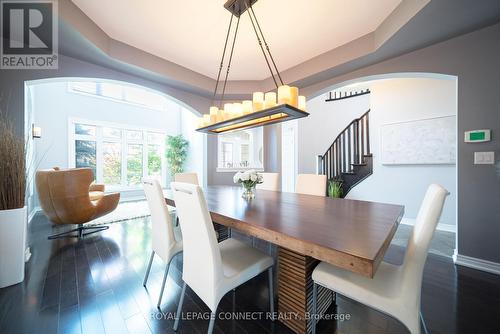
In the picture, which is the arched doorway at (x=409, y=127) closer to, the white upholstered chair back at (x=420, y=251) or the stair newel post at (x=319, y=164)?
the stair newel post at (x=319, y=164)

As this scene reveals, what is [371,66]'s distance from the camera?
9.52 ft

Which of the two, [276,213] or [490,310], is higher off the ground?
[276,213]

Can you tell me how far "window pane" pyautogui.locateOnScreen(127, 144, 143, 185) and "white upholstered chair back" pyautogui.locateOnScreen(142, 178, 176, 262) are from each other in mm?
5812

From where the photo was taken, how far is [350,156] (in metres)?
5.04

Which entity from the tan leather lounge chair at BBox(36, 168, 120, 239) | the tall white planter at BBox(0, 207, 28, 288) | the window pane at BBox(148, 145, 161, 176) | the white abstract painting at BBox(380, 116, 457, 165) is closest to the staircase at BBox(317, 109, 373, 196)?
the white abstract painting at BBox(380, 116, 457, 165)

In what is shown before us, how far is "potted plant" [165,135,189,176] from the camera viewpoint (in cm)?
711

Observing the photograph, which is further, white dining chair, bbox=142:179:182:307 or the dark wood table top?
white dining chair, bbox=142:179:182:307

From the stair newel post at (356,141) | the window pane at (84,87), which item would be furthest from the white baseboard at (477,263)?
the window pane at (84,87)

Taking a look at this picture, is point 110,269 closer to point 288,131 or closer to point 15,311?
point 15,311

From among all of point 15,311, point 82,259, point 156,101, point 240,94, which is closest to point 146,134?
point 156,101

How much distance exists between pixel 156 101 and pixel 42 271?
630 cm

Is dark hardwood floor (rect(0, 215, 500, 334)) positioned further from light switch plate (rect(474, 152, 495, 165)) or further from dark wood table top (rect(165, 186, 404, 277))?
light switch plate (rect(474, 152, 495, 165))

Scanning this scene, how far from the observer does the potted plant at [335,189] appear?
177 inches

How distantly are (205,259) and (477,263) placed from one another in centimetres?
A: 293
